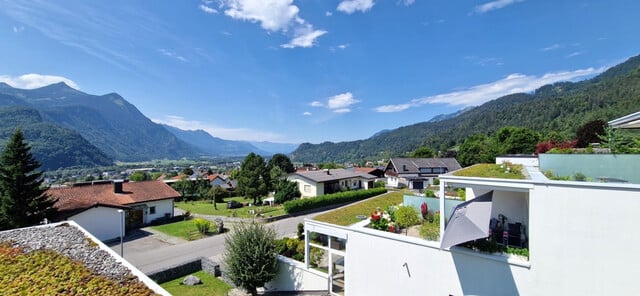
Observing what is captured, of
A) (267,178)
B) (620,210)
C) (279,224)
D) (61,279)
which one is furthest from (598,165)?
(267,178)

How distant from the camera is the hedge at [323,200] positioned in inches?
1086

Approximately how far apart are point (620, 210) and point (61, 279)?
1322 centimetres

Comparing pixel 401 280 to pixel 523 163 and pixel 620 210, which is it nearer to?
pixel 620 210

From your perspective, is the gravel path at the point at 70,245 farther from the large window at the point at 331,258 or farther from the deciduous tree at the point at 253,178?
the deciduous tree at the point at 253,178

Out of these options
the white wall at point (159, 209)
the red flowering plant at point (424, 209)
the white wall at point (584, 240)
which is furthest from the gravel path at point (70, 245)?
the white wall at point (159, 209)

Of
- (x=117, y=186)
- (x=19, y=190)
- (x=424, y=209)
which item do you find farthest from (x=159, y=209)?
(x=424, y=209)

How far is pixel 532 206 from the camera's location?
6.77 meters

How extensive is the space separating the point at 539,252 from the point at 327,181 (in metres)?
28.5

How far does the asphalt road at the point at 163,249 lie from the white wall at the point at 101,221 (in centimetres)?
133

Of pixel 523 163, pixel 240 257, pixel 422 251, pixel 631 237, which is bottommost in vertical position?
pixel 240 257

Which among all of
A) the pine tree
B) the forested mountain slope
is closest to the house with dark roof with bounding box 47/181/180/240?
the pine tree

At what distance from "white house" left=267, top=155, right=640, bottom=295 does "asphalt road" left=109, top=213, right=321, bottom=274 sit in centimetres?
788

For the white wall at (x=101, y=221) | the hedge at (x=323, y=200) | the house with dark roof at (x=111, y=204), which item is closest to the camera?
the white wall at (x=101, y=221)

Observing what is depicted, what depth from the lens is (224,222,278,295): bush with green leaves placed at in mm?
12359
